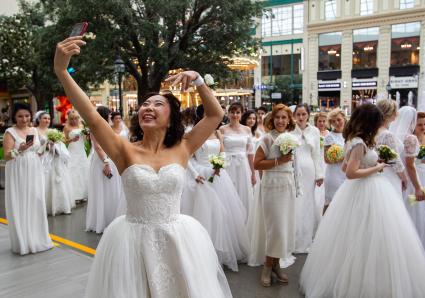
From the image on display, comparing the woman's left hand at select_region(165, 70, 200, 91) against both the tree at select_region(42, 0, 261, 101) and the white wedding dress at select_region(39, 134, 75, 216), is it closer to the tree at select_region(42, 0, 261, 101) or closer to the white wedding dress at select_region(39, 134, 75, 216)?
the white wedding dress at select_region(39, 134, 75, 216)

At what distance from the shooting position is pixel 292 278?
5.13m

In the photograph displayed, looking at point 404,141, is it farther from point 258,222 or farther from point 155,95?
point 155,95

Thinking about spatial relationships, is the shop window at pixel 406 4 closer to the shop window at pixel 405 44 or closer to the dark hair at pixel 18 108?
the shop window at pixel 405 44

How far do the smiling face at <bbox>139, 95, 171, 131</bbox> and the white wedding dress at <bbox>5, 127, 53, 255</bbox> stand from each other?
4290 millimetres

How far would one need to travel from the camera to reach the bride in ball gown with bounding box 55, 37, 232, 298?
8.01 ft

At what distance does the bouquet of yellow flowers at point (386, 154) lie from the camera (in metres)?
4.29

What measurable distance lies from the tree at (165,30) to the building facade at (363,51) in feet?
73.4

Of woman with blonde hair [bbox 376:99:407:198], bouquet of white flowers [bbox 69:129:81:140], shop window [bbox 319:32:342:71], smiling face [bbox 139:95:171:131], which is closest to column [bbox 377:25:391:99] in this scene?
shop window [bbox 319:32:342:71]

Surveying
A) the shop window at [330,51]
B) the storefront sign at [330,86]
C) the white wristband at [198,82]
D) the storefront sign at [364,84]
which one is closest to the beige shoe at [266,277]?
the white wristband at [198,82]

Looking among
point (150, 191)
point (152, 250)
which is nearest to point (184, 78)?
point (150, 191)

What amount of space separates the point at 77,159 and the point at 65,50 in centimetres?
842

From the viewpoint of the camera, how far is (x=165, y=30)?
1950 centimetres

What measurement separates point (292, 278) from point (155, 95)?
343 cm

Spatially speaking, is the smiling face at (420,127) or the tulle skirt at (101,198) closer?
the smiling face at (420,127)
